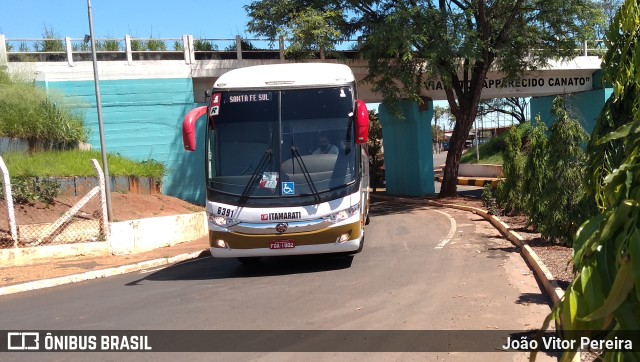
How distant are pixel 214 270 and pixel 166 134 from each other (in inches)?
417

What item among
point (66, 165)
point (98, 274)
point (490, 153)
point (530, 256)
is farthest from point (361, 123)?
point (490, 153)

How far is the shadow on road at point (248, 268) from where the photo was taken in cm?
1002

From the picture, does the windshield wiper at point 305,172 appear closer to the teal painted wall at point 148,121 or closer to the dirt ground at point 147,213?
the dirt ground at point 147,213

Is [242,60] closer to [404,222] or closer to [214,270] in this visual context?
[404,222]

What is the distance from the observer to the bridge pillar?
85.6 ft

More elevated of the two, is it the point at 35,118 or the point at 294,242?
the point at 35,118

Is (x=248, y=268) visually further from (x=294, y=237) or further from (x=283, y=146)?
(x=283, y=146)

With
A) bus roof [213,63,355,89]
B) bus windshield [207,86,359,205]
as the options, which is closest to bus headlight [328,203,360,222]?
bus windshield [207,86,359,205]

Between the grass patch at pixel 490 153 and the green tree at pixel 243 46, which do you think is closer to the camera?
the green tree at pixel 243 46

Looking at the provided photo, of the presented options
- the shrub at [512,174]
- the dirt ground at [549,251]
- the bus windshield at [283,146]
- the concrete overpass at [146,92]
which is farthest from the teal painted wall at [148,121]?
the bus windshield at [283,146]

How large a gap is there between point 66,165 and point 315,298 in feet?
32.8

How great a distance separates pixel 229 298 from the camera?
800 cm

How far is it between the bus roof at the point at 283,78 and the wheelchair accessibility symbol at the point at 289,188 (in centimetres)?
167

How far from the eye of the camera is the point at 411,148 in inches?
1051
